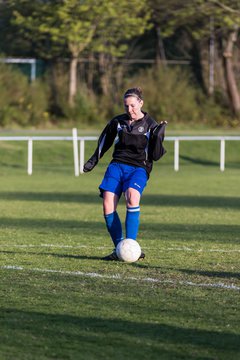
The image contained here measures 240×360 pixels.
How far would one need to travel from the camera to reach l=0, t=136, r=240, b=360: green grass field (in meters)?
7.07

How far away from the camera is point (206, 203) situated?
69.4 ft

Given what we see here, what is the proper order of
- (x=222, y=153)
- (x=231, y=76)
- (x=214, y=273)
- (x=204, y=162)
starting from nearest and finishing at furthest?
1. (x=214, y=273)
2. (x=222, y=153)
3. (x=204, y=162)
4. (x=231, y=76)

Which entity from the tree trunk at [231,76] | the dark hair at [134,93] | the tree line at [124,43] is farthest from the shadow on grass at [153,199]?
the tree trunk at [231,76]

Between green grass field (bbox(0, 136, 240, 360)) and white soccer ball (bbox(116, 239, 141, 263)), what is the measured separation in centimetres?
14

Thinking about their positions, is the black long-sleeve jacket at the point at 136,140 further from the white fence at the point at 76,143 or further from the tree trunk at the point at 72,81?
the tree trunk at the point at 72,81

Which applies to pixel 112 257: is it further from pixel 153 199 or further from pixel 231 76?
pixel 231 76

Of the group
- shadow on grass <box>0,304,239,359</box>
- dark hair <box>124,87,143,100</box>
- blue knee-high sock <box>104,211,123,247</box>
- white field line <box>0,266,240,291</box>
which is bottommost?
white field line <box>0,266,240,291</box>

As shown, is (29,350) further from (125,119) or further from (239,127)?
(239,127)

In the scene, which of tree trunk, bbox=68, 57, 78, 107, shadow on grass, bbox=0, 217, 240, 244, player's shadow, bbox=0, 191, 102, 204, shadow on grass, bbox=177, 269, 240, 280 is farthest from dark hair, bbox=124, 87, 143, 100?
tree trunk, bbox=68, 57, 78, 107

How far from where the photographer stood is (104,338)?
23.7 ft

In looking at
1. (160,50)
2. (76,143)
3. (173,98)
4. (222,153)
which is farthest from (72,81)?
(76,143)

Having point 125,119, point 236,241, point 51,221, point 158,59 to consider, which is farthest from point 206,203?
point 158,59

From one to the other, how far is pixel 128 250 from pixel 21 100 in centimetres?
3607

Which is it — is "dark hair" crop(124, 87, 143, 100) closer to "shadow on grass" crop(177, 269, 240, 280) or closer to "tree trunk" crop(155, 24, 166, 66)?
"shadow on grass" crop(177, 269, 240, 280)
